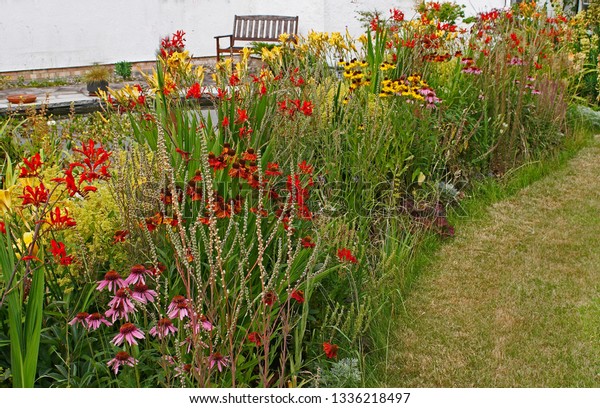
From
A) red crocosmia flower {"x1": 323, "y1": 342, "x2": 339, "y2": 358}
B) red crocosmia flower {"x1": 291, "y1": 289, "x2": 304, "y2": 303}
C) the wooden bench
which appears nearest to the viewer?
red crocosmia flower {"x1": 291, "y1": 289, "x2": 304, "y2": 303}

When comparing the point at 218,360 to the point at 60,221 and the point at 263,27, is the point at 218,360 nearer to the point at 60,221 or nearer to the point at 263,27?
the point at 60,221

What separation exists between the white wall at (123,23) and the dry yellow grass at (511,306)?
856 centimetres

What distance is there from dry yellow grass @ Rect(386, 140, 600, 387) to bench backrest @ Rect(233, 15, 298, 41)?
334 inches

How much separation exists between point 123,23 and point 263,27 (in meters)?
2.46

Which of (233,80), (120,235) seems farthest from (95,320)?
(233,80)

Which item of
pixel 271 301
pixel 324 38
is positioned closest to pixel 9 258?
pixel 271 301

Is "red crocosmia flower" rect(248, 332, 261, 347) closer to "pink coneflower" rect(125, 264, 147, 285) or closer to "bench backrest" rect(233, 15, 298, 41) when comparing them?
"pink coneflower" rect(125, 264, 147, 285)

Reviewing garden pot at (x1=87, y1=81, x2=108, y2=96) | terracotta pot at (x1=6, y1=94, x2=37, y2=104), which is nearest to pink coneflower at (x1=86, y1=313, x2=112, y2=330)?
terracotta pot at (x1=6, y1=94, x2=37, y2=104)

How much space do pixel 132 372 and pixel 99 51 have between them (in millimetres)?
11055

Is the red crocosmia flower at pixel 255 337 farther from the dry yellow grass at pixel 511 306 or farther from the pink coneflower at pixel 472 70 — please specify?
the pink coneflower at pixel 472 70

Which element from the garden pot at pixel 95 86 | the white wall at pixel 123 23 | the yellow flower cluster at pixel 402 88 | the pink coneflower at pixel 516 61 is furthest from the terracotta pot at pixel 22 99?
the white wall at pixel 123 23

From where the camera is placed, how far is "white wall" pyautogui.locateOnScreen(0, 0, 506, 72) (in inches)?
470

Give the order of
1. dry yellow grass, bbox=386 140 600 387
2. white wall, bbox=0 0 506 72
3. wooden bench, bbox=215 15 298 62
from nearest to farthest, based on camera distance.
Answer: dry yellow grass, bbox=386 140 600 387, white wall, bbox=0 0 506 72, wooden bench, bbox=215 15 298 62

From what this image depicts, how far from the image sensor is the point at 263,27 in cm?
1293
